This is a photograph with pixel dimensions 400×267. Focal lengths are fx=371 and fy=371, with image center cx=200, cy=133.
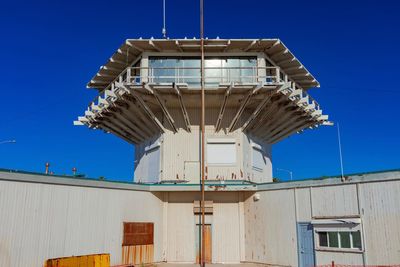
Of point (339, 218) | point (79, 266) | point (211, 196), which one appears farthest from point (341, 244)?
point (79, 266)

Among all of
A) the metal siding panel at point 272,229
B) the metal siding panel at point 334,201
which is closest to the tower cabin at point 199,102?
the metal siding panel at point 272,229

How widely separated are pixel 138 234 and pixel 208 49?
12.2 metres

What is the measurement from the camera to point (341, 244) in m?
17.7

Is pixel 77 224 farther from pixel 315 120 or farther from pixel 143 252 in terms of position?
pixel 315 120

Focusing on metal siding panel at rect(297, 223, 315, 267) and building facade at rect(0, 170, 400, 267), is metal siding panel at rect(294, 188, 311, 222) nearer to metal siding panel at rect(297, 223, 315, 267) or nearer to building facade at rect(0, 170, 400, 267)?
building facade at rect(0, 170, 400, 267)

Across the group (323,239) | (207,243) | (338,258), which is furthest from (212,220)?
(338,258)

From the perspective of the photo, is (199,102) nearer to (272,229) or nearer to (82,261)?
(272,229)

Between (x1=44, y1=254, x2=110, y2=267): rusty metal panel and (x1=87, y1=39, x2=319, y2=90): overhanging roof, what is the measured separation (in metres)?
12.8

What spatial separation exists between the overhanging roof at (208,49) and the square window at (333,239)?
11.9m

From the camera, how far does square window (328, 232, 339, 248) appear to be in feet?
58.7

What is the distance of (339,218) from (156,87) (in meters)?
12.2

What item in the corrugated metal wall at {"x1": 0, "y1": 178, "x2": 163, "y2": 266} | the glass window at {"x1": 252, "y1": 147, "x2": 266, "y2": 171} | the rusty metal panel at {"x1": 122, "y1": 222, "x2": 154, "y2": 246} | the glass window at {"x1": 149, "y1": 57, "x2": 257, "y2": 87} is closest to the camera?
the corrugated metal wall at {"x1": 0, "y1": 178, "x2": 163, "y2": 266}

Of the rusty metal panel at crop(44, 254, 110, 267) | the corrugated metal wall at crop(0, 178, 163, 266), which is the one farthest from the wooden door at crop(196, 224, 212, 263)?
the rusty metal panel at crop(44, 254, 110, 267)

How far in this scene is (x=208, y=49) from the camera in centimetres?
2394
